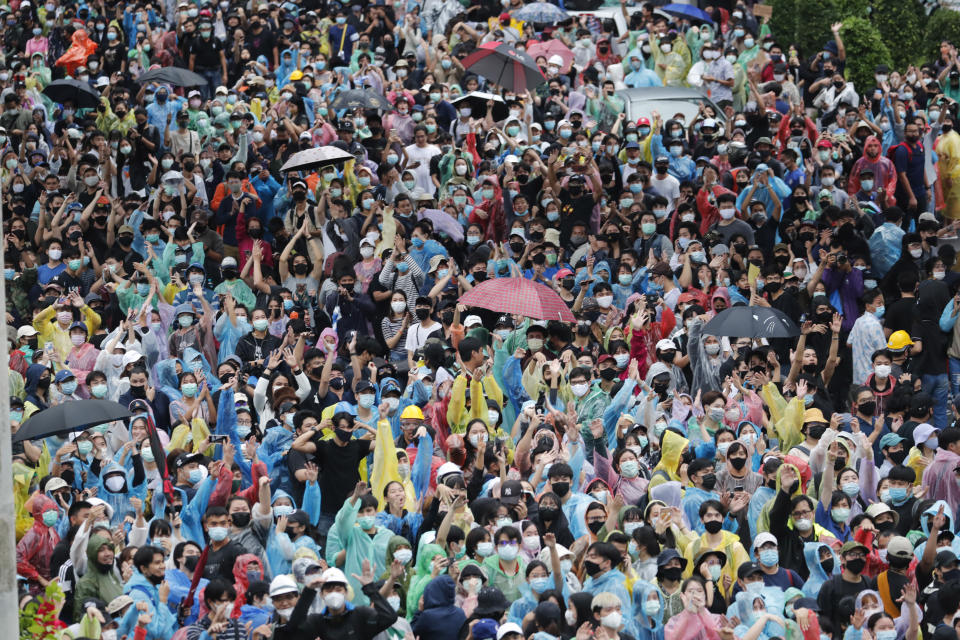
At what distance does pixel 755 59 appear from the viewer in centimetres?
2497

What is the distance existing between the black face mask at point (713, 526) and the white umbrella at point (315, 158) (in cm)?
739

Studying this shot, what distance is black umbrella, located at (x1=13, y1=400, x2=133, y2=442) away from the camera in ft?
49.7

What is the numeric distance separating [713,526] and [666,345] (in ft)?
12.4

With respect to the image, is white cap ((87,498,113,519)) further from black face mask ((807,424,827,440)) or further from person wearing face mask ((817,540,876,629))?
black face mask ((807,424,827,440))

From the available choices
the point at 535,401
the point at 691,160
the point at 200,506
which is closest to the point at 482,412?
the point at 535,401

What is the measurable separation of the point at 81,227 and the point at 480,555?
29.5ft

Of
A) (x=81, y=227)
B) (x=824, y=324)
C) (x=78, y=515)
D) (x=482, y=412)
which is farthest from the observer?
(x=81, y=227)

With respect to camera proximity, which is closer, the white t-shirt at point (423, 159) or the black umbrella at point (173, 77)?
the white t-shirt at point (423, 159)

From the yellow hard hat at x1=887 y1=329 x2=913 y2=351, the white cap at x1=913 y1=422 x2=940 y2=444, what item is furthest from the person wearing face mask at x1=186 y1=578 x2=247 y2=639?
the yellow hard hat at x1=887 y1=329 x2=913 y2=351

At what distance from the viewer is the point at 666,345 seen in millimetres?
17891

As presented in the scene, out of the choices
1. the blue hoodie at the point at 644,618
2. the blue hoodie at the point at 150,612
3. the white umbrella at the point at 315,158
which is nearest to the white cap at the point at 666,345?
the white umbrella at the point at 315,158

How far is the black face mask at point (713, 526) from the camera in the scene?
14.3 meters

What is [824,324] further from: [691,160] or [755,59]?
[755,59]

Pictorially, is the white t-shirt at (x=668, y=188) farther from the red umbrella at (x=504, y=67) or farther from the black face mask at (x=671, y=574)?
the black face mask at (x=671, y=574)
